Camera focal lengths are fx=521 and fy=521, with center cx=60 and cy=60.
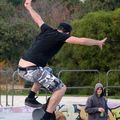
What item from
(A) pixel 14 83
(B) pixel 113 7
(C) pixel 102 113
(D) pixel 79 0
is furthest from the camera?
(D) pixel 79 0

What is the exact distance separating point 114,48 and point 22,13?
13.6 m

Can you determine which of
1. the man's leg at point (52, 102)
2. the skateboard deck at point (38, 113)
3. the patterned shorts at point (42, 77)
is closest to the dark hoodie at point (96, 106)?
the skateboard deck at point (38, 113)

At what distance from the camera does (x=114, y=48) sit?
26234 millimetres

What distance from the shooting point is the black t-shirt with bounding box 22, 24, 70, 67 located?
7.20 meters

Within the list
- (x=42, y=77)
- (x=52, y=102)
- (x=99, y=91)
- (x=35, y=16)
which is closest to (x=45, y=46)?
(x=42, y=77)

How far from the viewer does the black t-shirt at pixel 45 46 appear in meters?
Result: 7.20

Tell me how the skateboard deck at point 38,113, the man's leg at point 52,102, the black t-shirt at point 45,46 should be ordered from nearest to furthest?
the black t-shirt at point 45,46 → the man's leg at point 52,102 → the skateboard deck at point 38,113

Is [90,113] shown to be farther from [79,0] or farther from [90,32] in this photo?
[79,0]

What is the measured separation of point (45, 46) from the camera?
721 cm

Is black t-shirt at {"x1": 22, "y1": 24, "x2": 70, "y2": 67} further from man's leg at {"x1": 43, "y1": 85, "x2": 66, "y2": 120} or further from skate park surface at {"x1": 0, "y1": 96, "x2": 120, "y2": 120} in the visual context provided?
skate park surface at {"x1": 0, "y1": 96, "x2": 120, "y2": 120}

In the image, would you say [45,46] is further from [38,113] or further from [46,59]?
[38,113]

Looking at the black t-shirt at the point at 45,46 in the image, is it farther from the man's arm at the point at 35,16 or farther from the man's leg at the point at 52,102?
the man's leg at the point at 52,102

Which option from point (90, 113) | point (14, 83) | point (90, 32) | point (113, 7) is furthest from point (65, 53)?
point (90, 113)

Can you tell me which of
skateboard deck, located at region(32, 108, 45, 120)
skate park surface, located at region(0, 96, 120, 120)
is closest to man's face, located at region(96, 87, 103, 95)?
skate park surface, located at region(0, 96, 120, 120)
